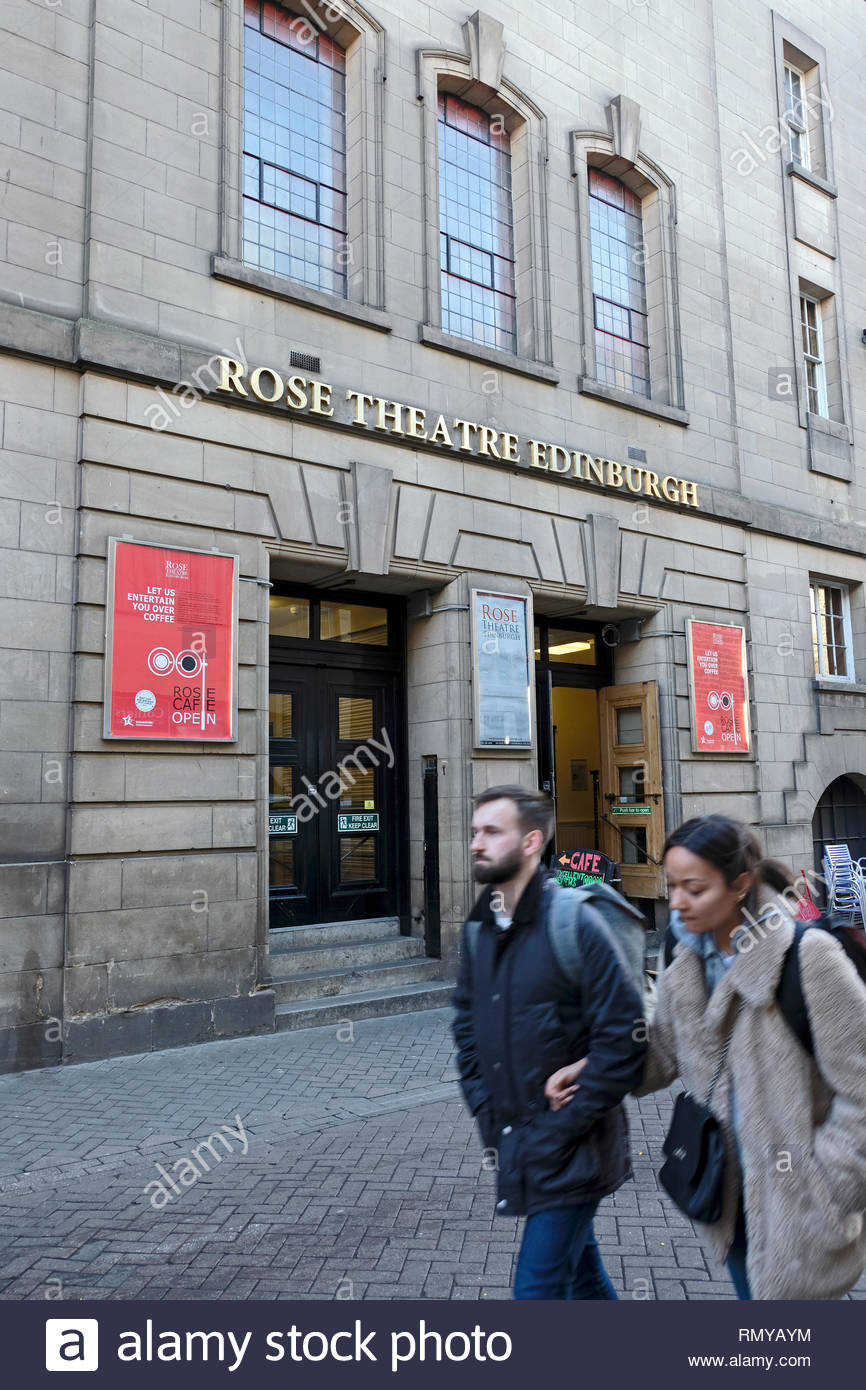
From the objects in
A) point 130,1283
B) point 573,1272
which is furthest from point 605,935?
point 130,1283

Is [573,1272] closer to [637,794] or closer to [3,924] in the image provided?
[3,924]

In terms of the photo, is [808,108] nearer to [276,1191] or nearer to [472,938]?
[472,938]

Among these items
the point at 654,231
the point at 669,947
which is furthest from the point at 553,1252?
the point at 654,231

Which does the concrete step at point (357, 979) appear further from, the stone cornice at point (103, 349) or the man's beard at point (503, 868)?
the man's beard at point (503, 868)

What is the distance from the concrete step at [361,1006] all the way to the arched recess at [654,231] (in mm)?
7900

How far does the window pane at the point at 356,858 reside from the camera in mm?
10438

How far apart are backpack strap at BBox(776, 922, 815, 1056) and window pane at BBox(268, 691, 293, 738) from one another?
8028 millimetres

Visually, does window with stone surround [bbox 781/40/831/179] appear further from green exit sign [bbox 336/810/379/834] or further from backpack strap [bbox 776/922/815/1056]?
backpack strap [bbox 776/922/815/1056]

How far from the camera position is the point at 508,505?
11.1 metres

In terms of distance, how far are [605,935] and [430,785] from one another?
7.74 metres

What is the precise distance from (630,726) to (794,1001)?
10868mm

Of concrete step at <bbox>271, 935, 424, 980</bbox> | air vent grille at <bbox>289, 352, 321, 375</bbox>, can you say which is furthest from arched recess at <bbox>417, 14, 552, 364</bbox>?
concrete step at <bbox>271, 935, 424, 980</bbox>

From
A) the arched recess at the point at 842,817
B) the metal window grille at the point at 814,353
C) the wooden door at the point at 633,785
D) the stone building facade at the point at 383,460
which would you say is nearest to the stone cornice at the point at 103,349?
the stone building facade at the point at 383,460

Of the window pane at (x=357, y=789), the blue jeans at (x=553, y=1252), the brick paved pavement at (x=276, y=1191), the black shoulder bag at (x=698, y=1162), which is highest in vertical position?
the window pane at (x=357, y=789)
